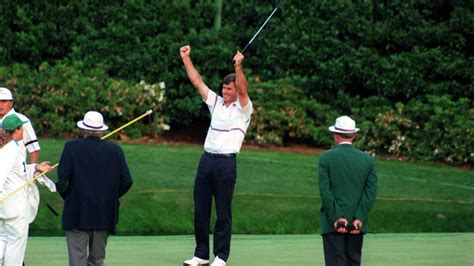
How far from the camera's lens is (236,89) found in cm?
1163

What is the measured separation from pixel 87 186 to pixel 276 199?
943cm

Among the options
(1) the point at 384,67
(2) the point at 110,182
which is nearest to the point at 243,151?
(1) the point at 384,67

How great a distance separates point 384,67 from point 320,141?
74.1 inches

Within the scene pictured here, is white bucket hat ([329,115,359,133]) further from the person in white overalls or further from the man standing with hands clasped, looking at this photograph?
the person in white overalls

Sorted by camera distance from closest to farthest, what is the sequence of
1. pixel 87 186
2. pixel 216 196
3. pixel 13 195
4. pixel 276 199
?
pixel 87 186, pixel 13 195, pixel 216 196, pixel 276 199

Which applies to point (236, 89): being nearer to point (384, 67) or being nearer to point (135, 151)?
point (135, 151)

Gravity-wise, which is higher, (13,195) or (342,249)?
(13,195)

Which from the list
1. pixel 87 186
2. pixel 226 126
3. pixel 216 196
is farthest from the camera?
pixel 216 196

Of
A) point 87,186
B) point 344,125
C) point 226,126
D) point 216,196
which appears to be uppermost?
point 344,125

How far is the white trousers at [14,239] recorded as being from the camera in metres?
10.3

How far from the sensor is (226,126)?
455 inches

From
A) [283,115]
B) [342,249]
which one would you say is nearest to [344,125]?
[342,249]

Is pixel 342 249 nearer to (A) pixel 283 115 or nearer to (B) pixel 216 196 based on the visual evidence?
(B) pixel 216 196

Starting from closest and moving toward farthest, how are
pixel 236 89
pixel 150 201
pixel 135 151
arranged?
pixel 236 89
pixel 150 201
pixel 135 151
